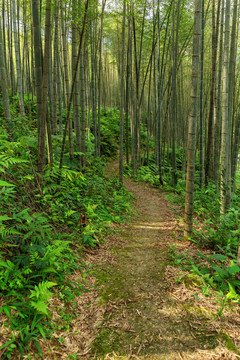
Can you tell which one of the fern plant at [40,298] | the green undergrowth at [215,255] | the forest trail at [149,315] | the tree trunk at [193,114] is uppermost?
the tree trunk at [193,114]

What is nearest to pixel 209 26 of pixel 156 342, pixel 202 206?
pixel 202 206

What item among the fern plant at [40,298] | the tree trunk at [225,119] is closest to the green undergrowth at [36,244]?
the fern plant at [40,298]

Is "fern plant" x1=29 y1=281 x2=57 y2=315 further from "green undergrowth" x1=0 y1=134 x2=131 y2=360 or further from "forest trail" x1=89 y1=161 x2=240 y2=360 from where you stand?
"forest trail" x1=89 y1=161 x2=240 y2=360

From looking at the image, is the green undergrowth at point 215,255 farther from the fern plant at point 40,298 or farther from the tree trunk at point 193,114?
the fern plant at point 40,298

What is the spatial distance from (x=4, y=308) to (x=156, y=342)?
118cm

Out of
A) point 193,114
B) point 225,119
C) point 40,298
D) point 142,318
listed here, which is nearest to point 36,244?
point 40,298

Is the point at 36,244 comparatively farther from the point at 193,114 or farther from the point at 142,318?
the point at 193,114

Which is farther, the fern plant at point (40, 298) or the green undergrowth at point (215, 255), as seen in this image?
the green undergrowth at point (215, 255)

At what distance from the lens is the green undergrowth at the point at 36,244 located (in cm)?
157

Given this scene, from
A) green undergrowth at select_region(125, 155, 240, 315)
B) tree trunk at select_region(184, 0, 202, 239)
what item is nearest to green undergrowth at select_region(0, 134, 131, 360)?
green undergrowth at select_region(125, 155, 240, 315)

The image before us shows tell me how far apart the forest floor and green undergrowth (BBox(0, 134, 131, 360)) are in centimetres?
15

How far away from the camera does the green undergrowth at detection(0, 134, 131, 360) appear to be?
5.16 feet

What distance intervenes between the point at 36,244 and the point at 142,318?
1.20m

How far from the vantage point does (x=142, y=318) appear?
6.19ft
